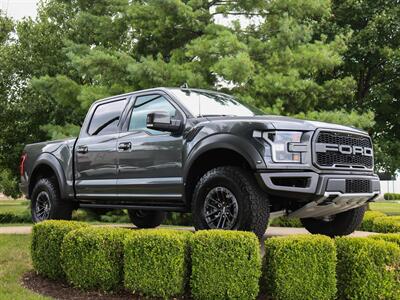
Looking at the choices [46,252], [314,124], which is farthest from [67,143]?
[314,124]

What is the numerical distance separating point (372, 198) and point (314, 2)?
9.77 metres

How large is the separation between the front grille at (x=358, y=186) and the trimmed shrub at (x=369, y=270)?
0.58 m

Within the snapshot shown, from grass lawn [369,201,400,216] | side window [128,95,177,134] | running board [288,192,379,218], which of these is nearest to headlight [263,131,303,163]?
running board [288,192,379,218]

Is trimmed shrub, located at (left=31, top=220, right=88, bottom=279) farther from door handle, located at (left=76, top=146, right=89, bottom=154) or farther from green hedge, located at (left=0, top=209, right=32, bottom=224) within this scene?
green hedge, located at (left=0, top=209, right=32, bottom=224)

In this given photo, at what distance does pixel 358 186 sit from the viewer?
6074 millimetres

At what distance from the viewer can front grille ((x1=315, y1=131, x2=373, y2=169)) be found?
583 cm

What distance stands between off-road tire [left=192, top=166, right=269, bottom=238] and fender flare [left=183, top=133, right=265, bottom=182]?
19 centimetres

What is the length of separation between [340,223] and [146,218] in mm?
3935

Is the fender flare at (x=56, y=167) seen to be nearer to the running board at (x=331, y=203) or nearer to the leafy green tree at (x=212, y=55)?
the running board at (x=331, y=203)

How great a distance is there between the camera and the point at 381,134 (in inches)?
819

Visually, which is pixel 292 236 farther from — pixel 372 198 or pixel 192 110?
pixel 192 110

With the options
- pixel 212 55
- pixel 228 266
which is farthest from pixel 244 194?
pixel 212 55

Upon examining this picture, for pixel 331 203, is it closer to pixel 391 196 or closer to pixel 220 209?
pixel 220 209

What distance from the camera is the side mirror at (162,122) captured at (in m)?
6.33
